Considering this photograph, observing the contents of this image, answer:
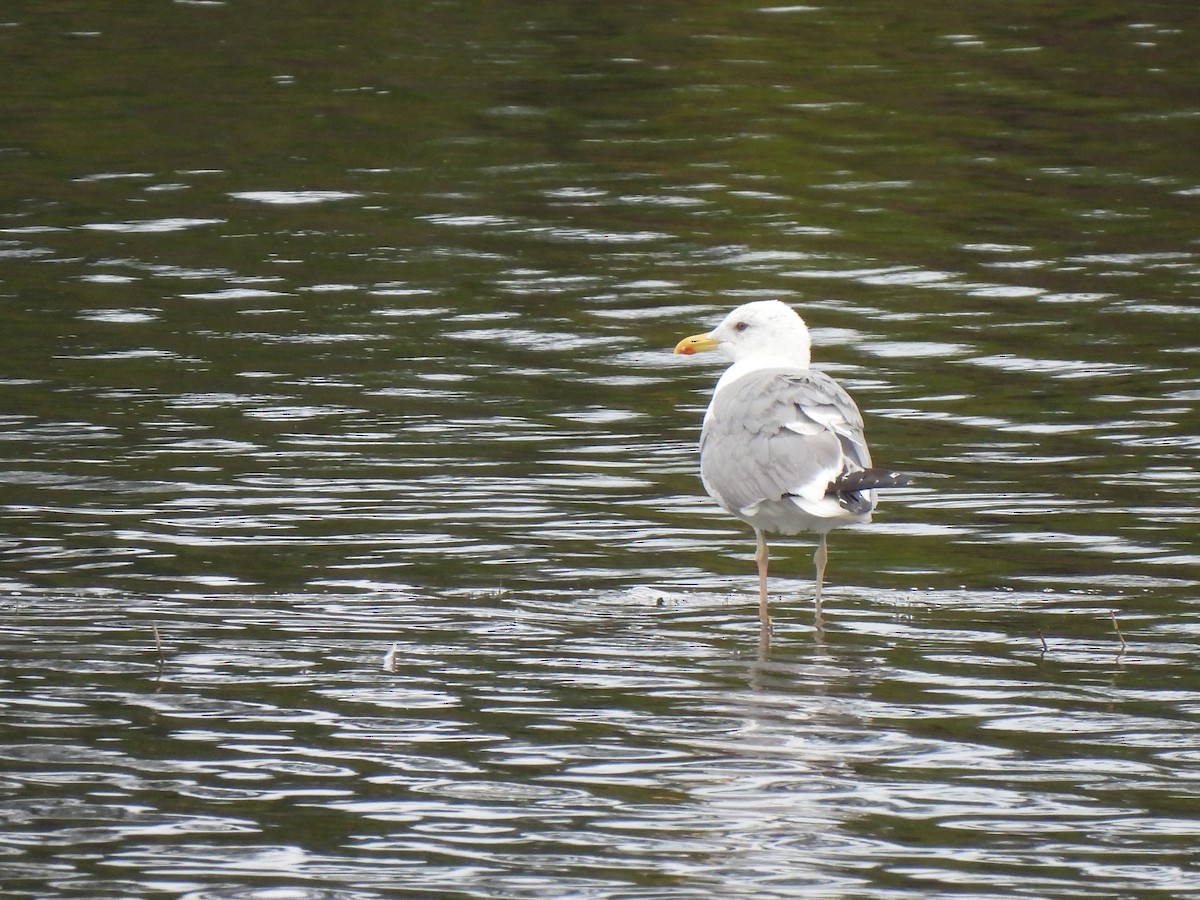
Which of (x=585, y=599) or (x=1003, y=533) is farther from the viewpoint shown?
(x=1003, y=533)

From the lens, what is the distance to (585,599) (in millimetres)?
9477

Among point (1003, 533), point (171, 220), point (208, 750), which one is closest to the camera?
point (208, 750)

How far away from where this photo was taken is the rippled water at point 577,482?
684 centimetres

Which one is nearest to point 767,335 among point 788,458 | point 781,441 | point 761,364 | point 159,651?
point 761,364

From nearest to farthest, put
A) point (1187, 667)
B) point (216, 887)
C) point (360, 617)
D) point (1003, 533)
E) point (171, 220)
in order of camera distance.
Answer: point (216, 887)
point (1187, 667)
point (360, 617)
point (1003, 533)
point (171, 220)

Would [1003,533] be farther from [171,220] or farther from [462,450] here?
[171,220]

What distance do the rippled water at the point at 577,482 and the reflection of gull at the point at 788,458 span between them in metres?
0.44

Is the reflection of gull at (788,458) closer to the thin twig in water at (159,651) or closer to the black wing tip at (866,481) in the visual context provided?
the black wing tip at (866,481)

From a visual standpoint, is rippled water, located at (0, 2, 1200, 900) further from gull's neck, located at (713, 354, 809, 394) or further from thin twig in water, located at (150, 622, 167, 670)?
gull's neck, located at (713, 354, 809, 394)

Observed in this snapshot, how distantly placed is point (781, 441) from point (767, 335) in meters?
1.19

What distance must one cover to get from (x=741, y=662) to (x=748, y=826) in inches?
75.0

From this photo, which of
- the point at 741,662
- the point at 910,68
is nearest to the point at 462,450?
the point at 741,662

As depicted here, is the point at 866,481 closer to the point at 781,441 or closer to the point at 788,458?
the point at 788,458

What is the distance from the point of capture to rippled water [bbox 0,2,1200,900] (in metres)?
6.84
